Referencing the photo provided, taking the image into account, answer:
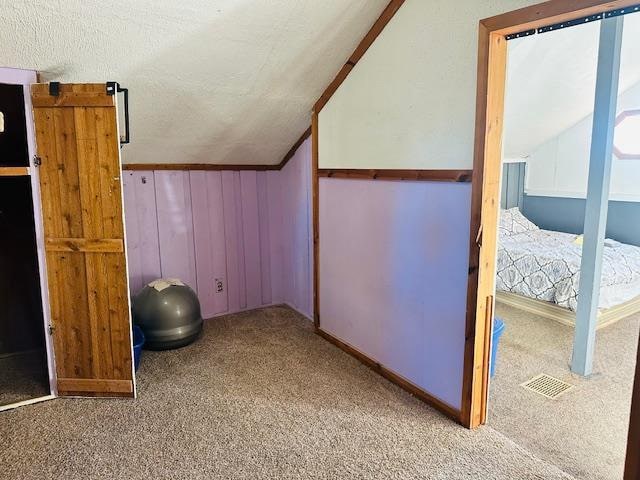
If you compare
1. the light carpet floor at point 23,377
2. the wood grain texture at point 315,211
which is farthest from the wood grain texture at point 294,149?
the light carpet floor at point 23,377

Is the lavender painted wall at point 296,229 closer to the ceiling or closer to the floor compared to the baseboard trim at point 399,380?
closer to the ceiling

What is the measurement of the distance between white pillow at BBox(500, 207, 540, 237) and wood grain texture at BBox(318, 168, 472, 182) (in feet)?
8.32

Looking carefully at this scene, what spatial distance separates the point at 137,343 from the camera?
2.91 meters

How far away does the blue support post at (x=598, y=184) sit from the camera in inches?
99.2

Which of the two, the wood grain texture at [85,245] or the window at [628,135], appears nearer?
the wood grain texture at [85,245]

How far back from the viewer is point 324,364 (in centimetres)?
292

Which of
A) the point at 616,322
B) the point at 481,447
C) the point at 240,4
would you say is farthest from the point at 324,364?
the point at 616,322

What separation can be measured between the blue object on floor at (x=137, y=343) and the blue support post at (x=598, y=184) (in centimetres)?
279

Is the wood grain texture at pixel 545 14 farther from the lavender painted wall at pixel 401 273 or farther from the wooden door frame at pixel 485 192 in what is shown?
the lavender painted wall at pixel 401 273

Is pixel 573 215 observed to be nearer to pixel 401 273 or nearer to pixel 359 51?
pixel 401 273

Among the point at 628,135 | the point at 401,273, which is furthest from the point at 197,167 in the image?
the point at 628,135

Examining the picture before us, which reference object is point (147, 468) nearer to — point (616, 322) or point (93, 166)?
point (93, 166)

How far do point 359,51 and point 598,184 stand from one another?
63.7 inches

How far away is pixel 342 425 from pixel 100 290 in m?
1.48
